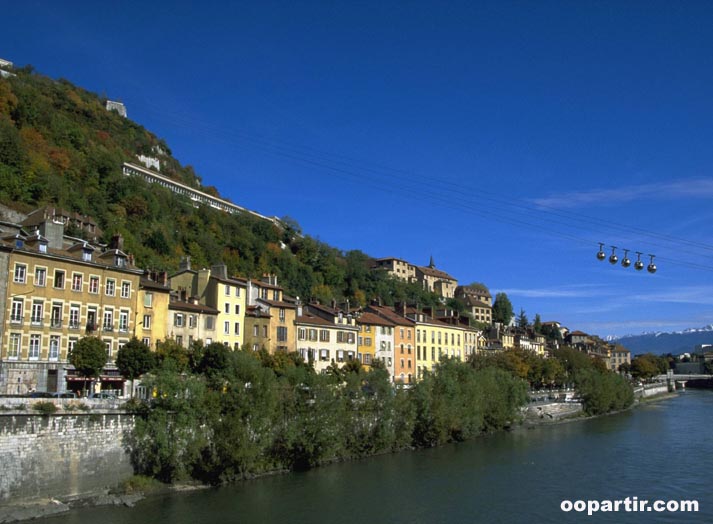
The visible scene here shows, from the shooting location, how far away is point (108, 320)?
43.2m

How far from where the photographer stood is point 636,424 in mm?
68500

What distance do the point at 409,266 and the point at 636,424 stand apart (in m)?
97.9

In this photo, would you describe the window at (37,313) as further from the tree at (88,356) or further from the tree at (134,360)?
the tree at (134,360)

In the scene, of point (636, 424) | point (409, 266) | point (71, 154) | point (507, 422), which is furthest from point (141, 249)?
point (409, 266)

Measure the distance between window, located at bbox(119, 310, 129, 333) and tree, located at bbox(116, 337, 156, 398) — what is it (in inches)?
265

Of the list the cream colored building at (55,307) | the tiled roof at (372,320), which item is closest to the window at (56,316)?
the cream colored building at (55,307)

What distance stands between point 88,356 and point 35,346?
5.09 meters

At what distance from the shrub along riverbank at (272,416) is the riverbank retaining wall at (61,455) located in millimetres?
1126

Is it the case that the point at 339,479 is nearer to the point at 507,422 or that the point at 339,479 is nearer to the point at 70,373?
the point at 70,373

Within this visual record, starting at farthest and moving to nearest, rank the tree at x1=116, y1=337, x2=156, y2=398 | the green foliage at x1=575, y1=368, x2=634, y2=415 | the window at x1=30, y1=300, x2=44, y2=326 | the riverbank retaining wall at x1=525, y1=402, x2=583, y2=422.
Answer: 1. the green foliage at x1=575, y1=368, x2=634, y2=415
2. the riverbank retaining wall at x1=525, y1=402, x2=583, y2=422
3. the window at x1=30, y1=300, x2=44, y2=326
4. the tree at x1=116, y1=337, x2=156, y2=398

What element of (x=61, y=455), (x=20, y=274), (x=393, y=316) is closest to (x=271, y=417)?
(x=61, y=455)

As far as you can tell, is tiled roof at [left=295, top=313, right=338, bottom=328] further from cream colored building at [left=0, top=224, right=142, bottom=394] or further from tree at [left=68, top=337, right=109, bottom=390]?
tree at [left=68, top=337, right=109, bottom=390]

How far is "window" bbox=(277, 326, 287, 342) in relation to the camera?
187 ft

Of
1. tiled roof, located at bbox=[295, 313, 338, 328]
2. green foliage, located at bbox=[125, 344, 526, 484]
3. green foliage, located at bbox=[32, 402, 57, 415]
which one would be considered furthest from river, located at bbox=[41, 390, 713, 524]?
tiled roof, located at bbox=[295, 313, 338, 328]
